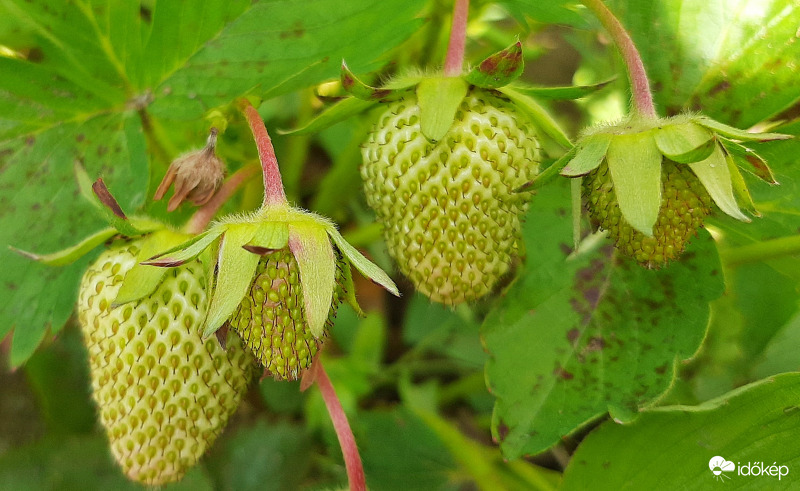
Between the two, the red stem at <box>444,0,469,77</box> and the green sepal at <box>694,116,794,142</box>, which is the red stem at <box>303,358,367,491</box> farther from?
the green sepal at <box>694,116,794,142</box>

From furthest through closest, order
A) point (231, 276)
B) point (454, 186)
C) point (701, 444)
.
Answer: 1. point (701, 444)
2. point (454, 186)
3. point (231, 276)

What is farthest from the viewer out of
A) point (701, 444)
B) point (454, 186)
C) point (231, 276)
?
point (701, 444)

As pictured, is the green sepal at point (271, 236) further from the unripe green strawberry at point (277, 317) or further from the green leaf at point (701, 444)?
the green leaf at point (701, 444)

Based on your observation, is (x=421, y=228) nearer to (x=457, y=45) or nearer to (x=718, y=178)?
(x=457, y=45)

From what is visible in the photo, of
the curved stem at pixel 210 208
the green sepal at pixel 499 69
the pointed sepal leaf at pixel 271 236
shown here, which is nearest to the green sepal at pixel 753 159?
the green sepal at pixel 499 69

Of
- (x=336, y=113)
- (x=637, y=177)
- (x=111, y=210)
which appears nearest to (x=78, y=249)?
(x=111, y=210)

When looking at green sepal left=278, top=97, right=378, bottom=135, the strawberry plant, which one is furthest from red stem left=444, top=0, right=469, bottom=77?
green sepal left=278, top=97, right=378, bottom=135
